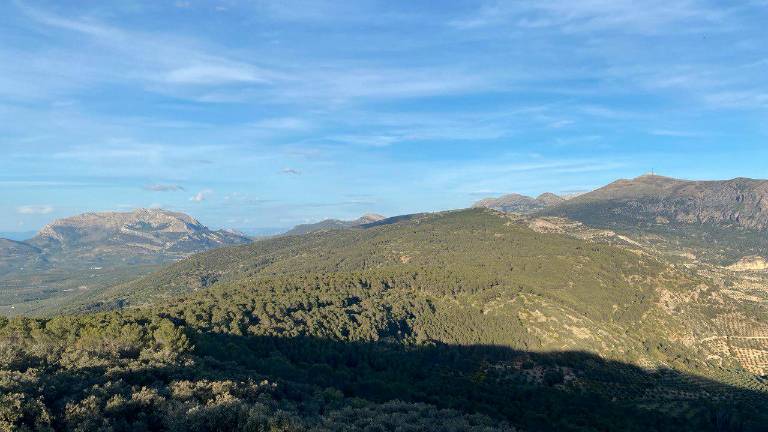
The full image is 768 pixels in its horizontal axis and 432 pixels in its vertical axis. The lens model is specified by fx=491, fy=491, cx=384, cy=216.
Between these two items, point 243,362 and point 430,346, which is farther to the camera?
point 430,346

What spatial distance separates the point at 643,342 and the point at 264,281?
142412mm

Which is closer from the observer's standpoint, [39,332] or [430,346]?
[39,332]

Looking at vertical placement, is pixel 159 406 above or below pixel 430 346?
above

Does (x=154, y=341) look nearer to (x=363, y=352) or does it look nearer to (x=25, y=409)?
(x=25, y=409)

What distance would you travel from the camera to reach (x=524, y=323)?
181375mm

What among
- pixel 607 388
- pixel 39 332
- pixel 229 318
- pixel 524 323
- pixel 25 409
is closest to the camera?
pixel 25 409

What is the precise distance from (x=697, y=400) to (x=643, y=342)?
42.8 meters

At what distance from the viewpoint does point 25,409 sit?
31.8m

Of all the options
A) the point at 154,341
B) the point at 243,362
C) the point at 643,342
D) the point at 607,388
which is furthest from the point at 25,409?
the point at 643,342

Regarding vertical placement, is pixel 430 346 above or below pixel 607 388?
above

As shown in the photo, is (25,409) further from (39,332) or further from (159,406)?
(39,332)

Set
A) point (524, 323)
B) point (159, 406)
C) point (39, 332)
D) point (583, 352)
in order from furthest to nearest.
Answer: point (524, 323) < point (583, 352) < point (39, 332) < point (159, 406)

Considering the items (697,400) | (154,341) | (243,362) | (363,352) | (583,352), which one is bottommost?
(697,400)

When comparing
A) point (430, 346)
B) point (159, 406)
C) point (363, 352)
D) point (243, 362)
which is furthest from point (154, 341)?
point (430, 346)
